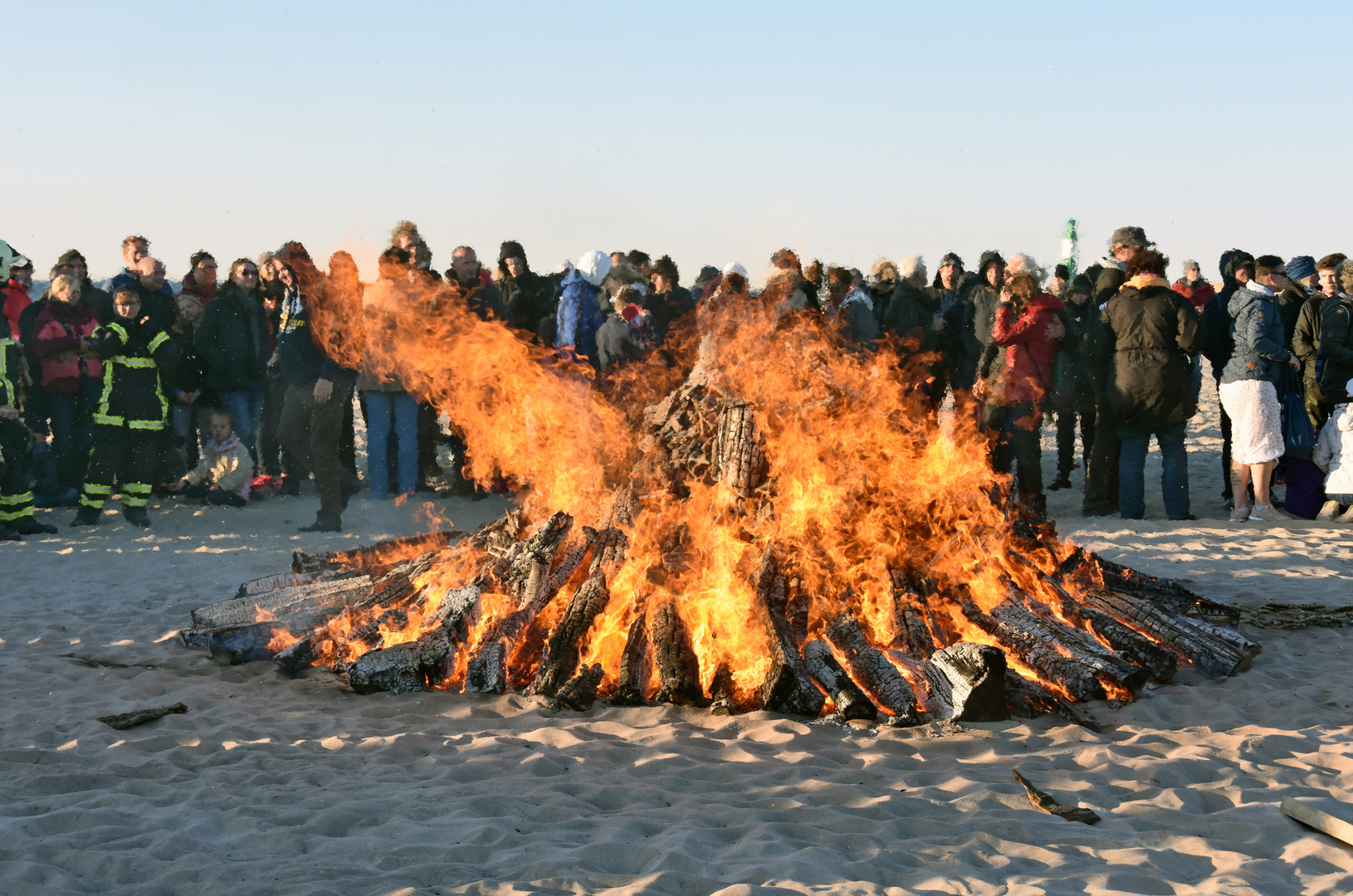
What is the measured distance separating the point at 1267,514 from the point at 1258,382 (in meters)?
1.31

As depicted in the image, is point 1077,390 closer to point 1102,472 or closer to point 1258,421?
point 1102,472

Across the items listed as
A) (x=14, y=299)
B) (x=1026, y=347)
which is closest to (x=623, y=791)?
(x=1026, y=347)

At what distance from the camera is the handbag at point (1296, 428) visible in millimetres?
10297

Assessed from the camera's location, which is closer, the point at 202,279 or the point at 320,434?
the point at 320,434

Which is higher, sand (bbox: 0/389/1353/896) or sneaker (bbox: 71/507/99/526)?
sneaker (bbox: 71/507/99/526)

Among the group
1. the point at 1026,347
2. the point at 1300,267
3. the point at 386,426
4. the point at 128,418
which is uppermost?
the point at 1300,267

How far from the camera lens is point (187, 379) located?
39.7 ft

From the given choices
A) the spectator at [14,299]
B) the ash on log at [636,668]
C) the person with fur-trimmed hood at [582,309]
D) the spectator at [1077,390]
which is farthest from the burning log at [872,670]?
the spectator at [14,299]

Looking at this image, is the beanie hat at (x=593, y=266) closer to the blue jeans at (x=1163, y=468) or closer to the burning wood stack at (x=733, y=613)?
the burning wood stack at (x=733, y=613)

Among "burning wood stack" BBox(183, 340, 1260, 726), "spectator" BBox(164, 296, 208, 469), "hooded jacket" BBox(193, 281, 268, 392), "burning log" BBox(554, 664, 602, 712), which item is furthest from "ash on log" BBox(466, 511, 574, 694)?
"spectator" BBox(164, 296, 208, 469)

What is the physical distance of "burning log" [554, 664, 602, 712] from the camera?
5.53 m

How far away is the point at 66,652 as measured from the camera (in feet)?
22.1

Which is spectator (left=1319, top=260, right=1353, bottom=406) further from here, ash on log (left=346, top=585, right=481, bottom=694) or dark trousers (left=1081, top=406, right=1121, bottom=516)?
ash on log (left=346, top=585, right=481, bottom=694)

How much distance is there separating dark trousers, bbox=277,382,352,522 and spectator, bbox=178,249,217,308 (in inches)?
97.1
